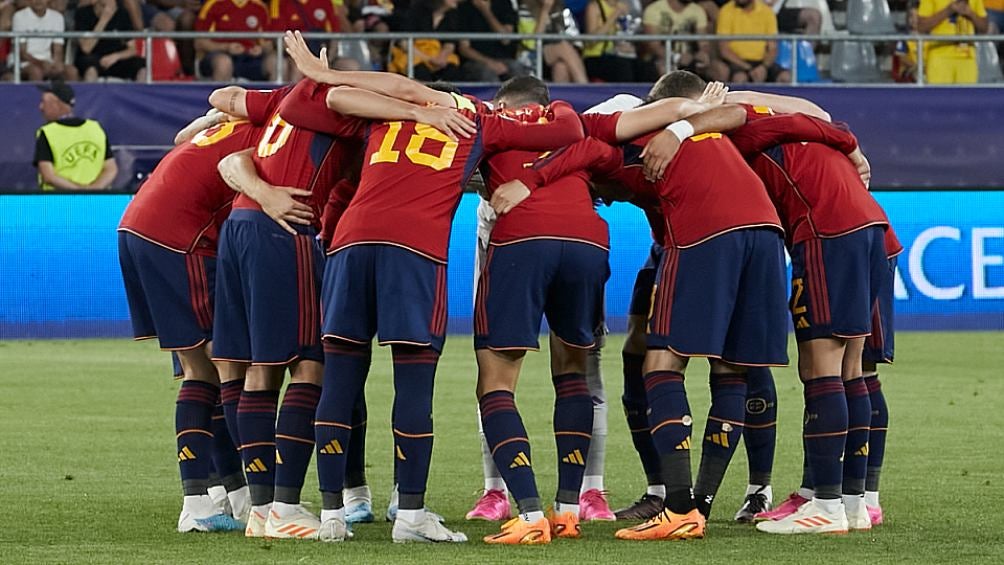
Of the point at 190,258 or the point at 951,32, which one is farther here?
the point at 951,32

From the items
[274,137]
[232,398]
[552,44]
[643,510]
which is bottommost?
[643,510]

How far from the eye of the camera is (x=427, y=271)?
22.7 feet

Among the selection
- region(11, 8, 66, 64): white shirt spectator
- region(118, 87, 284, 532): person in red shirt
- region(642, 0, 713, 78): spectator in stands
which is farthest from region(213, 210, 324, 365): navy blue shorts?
region(642, 0, 713, 78): spectator in stands

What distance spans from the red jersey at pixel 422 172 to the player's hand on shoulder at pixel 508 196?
14 cm

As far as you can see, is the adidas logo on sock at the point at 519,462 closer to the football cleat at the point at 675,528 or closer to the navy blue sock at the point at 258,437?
the football cleat at the point at 675,528

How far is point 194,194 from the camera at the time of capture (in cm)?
764

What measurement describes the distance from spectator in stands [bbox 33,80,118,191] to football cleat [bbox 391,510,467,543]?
1260cm

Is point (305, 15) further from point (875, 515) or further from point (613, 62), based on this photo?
point (875, 515)

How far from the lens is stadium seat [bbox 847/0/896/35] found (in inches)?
842

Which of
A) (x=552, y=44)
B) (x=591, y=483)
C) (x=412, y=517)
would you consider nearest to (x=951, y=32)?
(x=552, y=44)

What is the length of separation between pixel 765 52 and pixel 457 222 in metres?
4.87

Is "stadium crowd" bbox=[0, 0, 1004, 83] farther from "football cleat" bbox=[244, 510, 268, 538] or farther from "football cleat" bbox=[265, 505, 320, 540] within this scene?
"football cleat" bbox=[265, 505, 320, 540]

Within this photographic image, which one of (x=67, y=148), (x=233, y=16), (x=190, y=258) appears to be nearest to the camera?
(x=190, y=258)

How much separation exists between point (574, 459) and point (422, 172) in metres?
1.34
